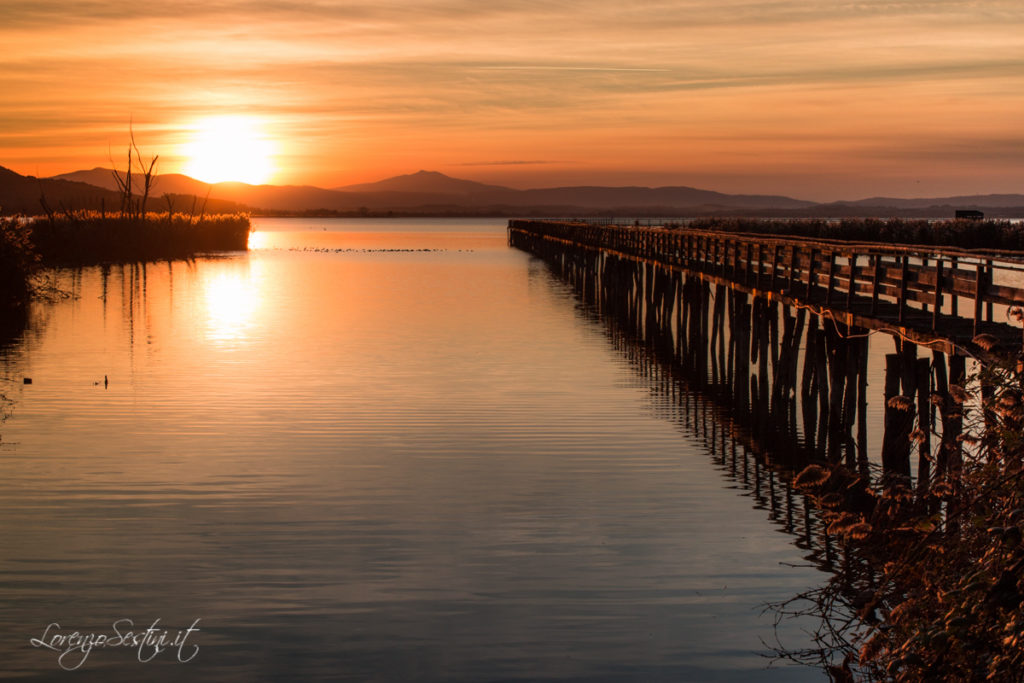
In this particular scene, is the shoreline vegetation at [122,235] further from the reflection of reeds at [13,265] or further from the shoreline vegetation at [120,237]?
the reflection of reeds at [13,265]

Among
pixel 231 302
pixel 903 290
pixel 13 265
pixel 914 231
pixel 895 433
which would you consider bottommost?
pixel 231 302

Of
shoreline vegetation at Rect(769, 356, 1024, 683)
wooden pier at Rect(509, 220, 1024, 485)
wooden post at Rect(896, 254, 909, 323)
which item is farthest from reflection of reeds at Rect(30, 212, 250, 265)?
shoreline vegetation at Rect(769, 356, 1024, 683)

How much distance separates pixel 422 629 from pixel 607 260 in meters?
43.2

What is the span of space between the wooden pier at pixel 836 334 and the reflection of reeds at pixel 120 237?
1509 inches

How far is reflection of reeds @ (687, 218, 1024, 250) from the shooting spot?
76750 mm

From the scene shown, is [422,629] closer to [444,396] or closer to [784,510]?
[784,510]

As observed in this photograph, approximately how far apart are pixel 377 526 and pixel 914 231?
74405 millimetres

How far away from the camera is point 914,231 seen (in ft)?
268

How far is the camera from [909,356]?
1606 centimetres

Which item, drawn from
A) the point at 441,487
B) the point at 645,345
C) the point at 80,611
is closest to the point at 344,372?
the point at 645,345

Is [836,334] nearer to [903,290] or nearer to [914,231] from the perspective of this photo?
[903,290]

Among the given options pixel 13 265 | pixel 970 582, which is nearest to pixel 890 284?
pixel 970 582

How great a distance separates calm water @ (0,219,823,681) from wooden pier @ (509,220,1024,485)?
6.62 feet

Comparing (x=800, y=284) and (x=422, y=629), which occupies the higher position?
(x=800, y=284)
